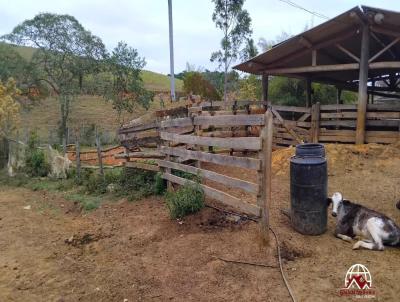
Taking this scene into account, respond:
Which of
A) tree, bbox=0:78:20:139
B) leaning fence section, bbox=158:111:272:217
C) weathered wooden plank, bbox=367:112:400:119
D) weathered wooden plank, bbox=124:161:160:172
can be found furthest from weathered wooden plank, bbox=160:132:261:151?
tree, bbox=0:78:20:139

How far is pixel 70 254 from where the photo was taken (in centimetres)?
496

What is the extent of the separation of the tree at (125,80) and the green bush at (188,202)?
666 inches

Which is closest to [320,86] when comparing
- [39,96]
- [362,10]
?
[362,10]

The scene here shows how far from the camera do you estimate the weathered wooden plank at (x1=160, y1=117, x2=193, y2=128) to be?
6.12 m

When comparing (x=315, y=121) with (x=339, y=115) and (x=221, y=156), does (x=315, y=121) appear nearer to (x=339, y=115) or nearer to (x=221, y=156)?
(x=339, y=115)

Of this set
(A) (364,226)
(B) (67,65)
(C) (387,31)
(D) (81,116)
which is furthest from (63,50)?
(A) (364,226)

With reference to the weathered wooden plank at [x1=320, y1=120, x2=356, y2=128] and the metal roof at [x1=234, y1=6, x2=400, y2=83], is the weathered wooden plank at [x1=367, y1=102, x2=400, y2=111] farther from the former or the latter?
the metal roof at [x1=234, y1=6, x2=400, y2=83]

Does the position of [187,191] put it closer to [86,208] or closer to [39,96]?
[86,208]

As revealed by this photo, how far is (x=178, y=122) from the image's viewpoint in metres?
6.41

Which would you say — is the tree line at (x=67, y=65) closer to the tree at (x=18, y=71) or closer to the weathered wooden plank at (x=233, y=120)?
the tree at (x=18, y=71)

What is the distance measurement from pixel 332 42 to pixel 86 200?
25.5 feet

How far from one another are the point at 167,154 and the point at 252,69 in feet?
20.6

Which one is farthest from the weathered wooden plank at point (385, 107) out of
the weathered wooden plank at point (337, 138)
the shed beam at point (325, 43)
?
the shed beam at point (325, 43)

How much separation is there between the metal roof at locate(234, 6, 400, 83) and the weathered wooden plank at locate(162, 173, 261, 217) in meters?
5.78
